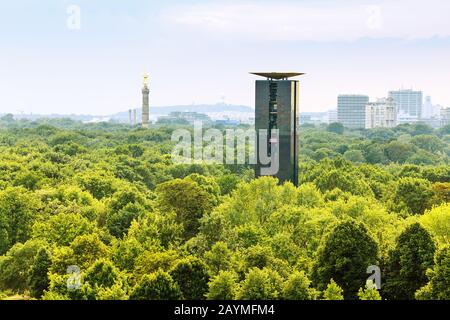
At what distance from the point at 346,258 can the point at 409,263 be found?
2.22 m

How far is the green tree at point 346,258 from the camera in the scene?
2842cm

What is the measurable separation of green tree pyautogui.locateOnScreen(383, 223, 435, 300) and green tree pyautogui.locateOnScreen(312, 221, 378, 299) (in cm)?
82

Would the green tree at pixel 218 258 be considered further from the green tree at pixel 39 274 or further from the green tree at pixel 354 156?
the green tree at pixel 354 156

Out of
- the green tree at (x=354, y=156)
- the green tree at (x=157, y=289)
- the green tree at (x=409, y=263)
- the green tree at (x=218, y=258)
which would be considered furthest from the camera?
the green tree at (x=354, y=156)

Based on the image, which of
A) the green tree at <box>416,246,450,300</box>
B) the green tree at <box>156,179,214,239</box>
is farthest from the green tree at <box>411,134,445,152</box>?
the green tree at <box>416,246,450,300</box>

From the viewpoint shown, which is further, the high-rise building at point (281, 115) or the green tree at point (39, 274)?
the high-rise building at point (281, 115)

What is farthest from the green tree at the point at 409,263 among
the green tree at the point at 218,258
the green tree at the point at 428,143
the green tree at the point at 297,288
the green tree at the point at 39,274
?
the green tree at the point at 428,143

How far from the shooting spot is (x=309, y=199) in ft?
143

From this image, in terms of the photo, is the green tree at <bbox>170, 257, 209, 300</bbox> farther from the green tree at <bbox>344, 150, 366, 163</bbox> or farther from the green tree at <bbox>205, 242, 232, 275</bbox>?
the green tree at <bbox>344, 150, 366, 163</bbox>

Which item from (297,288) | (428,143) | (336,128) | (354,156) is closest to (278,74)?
(297,288)

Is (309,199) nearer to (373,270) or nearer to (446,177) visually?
(373,270)

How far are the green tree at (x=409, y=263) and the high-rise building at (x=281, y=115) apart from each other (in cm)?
2029

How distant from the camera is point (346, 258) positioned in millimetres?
28656

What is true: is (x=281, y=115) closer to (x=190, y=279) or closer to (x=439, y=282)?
(x=190, y=279)
